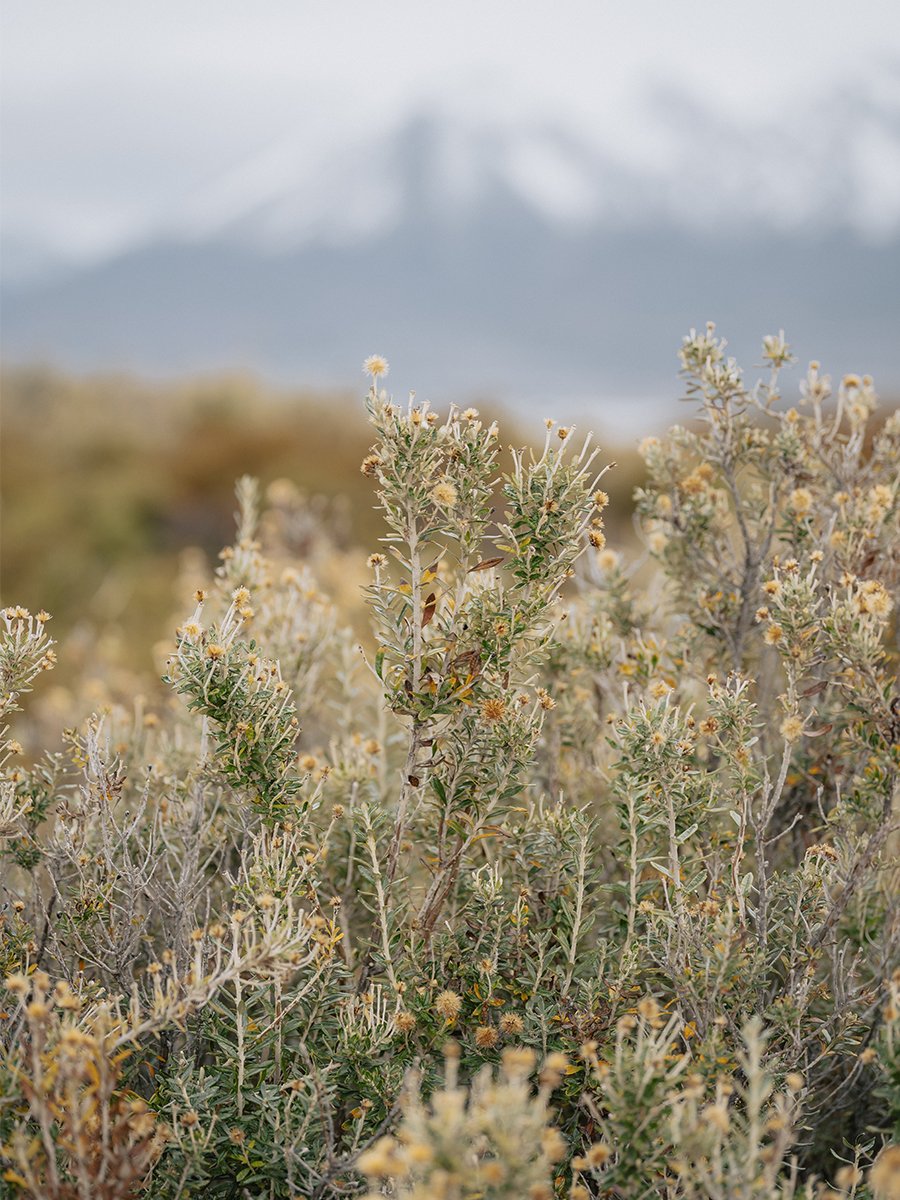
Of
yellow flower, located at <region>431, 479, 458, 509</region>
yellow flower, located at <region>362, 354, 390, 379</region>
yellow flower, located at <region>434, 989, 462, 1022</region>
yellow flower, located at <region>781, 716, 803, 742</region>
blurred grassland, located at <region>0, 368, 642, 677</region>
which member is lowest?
yellow flower, located at <region>434, 989, 462, 1022</region>

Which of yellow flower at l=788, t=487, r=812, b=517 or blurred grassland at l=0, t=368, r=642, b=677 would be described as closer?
yellow flower at l=788, t=487, r=812, b=517

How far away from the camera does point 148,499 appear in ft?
51.5

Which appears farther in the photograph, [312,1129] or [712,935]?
[712,935]

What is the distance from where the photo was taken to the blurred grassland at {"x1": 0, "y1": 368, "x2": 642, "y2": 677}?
11.3 m

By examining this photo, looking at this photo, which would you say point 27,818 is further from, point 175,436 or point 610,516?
point 175,436

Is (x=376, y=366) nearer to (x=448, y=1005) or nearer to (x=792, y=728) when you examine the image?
(x=792, y=728)

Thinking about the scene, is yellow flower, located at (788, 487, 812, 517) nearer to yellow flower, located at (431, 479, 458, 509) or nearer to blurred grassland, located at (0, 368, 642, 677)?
yellow flower, located at (431, 479, 458, 509)

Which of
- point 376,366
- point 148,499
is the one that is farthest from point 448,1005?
point 148,499

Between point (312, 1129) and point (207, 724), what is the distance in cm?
92

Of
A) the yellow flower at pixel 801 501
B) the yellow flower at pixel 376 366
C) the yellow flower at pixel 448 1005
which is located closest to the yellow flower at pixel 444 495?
the yellow flower at pixel 376 366

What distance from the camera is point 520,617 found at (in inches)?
84.9

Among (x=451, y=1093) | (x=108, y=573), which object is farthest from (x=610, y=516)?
(x=451, y=1093)

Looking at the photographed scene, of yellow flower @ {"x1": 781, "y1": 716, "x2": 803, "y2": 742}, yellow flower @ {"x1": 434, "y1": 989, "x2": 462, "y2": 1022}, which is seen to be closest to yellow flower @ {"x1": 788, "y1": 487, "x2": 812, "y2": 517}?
yellow flower @ {"x1": 781, "y1": 716, "x2": 803, "y2": 742}

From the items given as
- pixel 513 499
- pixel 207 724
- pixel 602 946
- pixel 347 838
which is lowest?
pixel 602 946
